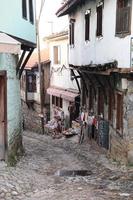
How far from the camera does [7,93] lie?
13188mm

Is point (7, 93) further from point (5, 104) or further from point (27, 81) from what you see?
point (27, 81)

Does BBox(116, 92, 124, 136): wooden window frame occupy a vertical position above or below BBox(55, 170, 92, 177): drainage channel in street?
above

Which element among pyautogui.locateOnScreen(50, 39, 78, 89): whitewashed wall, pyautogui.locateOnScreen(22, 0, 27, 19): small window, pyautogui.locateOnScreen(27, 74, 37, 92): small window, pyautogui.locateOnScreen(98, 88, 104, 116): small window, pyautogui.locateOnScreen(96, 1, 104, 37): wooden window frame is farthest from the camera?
pyautogui.locateOnScreen(27, 74, 37, 92): small window

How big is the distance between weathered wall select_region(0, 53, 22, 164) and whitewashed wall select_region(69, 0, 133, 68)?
3.33 metres

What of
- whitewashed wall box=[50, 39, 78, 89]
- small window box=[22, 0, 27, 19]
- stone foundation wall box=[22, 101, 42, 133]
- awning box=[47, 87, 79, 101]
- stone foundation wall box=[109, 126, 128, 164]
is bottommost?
stone foundation wall box=[22, 101, 42, 133]

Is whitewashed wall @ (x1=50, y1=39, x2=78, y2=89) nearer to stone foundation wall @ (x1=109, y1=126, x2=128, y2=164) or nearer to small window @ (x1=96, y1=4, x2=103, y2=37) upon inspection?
small window @ (x1=96, y1=4, x2=103, y2=37)

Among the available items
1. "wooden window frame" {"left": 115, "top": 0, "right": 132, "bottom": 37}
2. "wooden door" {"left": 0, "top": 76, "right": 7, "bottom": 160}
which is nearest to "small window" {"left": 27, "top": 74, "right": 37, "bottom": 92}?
"wooden window frame" {"left": 115, "top": 0, "right": 132, "bottom": 37}

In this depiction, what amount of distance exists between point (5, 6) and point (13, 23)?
84 centimetres

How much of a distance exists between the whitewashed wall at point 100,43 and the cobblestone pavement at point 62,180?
131 inches

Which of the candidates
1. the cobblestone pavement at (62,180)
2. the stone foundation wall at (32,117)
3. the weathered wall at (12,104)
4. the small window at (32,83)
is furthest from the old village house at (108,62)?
the small window at (32,83)

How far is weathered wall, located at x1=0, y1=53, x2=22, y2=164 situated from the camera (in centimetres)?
1323

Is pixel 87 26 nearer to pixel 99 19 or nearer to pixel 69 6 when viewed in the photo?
pixel 69 6

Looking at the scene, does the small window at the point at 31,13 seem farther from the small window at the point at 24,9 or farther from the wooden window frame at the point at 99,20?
the wooden window frame at the point at 99,20

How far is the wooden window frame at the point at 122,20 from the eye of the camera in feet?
41.3
